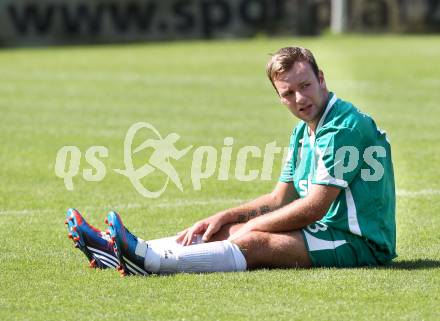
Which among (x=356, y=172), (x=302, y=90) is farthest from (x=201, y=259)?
(x=302, y=90)

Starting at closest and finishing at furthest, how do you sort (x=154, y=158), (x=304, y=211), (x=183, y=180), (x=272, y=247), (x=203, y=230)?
1. (x=304, y=211)
2. (x=272, y=247)
3. (x=203, y=230)
4. (x=183, y=180)
5. (x=154, y=158)

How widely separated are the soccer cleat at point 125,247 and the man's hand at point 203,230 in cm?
46

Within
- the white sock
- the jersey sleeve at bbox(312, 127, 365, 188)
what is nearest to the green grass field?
the white sock

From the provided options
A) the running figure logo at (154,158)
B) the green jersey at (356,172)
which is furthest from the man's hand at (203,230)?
the running figure logo at (154,158)

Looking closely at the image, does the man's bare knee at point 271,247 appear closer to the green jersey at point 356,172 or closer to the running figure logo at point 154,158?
the green jersey at point 356,172

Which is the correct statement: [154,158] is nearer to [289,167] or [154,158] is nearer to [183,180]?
[183,180]

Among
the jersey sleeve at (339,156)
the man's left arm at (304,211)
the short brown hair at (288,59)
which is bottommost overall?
the man's left arm at (304,211)

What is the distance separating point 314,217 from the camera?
21.7 ft

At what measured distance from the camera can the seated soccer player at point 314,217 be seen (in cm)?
661

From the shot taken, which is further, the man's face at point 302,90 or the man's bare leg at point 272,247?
the man's bare leg at point 272,247

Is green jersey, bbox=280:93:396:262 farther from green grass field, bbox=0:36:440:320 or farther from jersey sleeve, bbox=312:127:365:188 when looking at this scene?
green grass field, bbox=0:36:440:320

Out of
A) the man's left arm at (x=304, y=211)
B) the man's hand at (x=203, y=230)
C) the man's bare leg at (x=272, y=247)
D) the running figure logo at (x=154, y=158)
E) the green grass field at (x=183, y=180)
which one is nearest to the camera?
the green grass field at (x=183, y=180)

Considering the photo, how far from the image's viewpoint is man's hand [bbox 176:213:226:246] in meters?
6.98

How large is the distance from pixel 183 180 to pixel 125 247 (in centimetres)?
438
